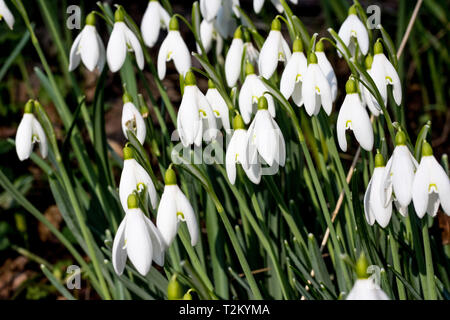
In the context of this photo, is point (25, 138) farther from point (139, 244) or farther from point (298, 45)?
point (298, 45)

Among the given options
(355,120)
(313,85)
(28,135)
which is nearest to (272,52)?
(313,85)

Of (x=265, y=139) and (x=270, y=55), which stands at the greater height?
(x=270, y=55)

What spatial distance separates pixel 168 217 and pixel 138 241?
99 mm

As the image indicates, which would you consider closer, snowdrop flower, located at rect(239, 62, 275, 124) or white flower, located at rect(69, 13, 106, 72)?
snowdrop flower, located at rect(239, 62, 275, 124)

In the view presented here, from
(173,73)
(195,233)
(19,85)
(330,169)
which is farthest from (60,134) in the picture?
(195,233)

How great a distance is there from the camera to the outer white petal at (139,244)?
3.42 feet

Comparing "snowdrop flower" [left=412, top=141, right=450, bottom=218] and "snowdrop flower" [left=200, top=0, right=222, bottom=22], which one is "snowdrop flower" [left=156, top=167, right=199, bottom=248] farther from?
"snowdrop flower" [left=200, top=0, right=222, bottom=22]

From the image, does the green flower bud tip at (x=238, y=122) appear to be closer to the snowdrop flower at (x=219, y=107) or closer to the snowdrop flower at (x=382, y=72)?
the snowdrop flower at (x=219, y=107)

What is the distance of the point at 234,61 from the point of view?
1.58 metres

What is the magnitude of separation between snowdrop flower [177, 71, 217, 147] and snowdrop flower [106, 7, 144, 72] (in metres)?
0.30

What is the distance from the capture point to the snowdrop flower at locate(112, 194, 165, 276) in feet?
3.43

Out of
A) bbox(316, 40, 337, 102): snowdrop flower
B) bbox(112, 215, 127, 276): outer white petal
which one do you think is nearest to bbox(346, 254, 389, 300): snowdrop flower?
bbox(112, 215, 127, 276): outer white petal

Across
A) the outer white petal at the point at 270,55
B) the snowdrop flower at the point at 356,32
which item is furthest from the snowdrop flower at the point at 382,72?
the outer white petal at the point at 270,55
